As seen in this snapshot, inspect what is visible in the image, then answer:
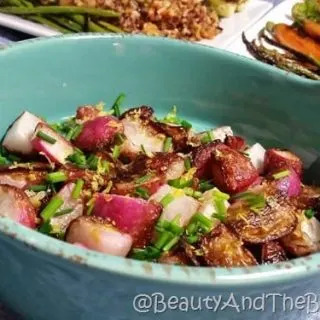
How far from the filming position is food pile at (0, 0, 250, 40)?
75.7 inches

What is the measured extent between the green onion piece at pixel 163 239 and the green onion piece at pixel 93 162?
188 millimetres

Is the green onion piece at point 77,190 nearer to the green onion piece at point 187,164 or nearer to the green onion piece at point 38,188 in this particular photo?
the green onion piece at point 38,188

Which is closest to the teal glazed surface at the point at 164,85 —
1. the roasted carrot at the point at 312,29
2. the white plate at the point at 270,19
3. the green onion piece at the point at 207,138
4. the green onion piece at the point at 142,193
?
the green onion piece at the point at 207,138

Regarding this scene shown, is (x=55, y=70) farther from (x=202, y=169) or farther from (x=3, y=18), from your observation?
(x=3, y=18)

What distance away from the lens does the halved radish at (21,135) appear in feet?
3.67

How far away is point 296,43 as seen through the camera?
2.12 m

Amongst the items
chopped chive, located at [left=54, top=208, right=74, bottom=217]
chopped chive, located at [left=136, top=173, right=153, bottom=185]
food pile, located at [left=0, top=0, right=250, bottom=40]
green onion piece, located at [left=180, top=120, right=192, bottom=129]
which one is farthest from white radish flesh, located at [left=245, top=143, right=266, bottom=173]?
food pile, located at [left=0, top=0, right=250, bottom=40]

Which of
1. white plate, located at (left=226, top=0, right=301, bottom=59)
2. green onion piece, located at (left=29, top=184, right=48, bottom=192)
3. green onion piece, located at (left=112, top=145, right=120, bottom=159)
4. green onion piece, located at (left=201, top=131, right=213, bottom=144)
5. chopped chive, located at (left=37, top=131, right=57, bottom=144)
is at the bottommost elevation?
white plate, located at (left=226, top=0, right=301, bottom=59)

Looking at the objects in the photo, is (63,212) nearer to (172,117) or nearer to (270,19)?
(172,117)

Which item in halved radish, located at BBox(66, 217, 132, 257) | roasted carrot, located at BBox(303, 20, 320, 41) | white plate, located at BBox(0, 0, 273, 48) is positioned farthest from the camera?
roasted carrot, located at BBox(303, 20, 320, 41)

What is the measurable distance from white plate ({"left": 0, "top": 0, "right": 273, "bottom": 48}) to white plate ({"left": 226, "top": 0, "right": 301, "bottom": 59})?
Result: 0.02 metres

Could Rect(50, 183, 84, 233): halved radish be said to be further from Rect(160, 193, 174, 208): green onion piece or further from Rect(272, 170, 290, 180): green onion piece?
Rect(272, 170, 290, 180): green onion piece

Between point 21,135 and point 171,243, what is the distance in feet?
1.09

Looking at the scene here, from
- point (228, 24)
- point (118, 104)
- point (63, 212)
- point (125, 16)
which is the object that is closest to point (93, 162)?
point (63, 212)
